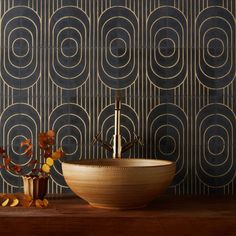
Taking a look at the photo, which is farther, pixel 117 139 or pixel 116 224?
pixel 117 139

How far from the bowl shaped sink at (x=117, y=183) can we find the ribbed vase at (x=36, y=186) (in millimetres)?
135

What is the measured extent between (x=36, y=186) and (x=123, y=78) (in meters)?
0.51

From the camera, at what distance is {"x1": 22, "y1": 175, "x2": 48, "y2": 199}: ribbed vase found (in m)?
1.37

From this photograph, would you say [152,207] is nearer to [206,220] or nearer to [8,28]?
[206,220]

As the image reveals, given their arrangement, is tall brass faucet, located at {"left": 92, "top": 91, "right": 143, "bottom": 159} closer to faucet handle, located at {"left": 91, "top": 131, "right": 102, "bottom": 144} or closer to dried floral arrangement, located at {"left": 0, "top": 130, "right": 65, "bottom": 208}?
faucet handle, located at {"left": 91, "top": 131, "right": 102, "bottom": 144}

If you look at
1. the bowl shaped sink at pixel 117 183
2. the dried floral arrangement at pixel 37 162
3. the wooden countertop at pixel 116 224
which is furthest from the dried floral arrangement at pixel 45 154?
the wooden countertop at pixel 116 224

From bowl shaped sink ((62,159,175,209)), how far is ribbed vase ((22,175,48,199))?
13 centimetres

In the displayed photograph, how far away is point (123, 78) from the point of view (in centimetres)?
160

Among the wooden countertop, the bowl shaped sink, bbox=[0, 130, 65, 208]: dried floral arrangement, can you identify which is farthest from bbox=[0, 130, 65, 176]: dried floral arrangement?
the wooden countertop

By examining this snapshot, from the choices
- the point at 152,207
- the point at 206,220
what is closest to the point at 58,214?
the point at 152,207

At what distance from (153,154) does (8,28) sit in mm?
708

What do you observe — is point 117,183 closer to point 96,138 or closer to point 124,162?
point 124,162

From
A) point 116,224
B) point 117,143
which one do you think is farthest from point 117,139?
point 116,224

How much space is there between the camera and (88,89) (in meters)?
1.60
